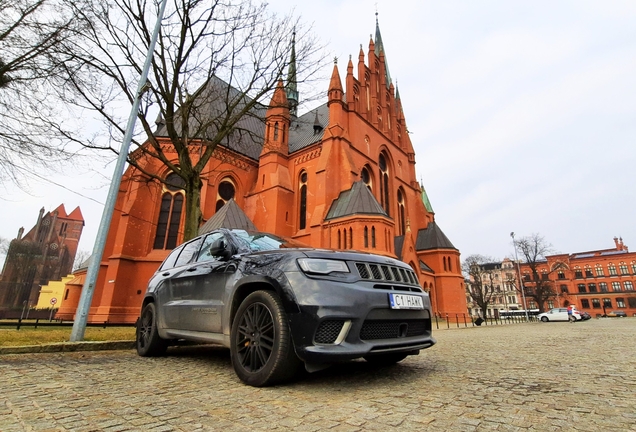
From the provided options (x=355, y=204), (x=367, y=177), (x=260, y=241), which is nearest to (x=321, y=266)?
(x=260, y=241)

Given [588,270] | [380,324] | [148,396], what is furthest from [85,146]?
[588,270]

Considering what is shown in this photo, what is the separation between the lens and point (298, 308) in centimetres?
281

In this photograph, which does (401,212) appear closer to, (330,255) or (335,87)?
(335,87)

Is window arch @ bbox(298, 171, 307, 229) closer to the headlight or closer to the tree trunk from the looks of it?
the tree trunk

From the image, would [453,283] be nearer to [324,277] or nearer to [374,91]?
[374,91]

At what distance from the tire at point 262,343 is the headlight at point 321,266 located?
1.34 ft

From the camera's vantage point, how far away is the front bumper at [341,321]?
2678 mm

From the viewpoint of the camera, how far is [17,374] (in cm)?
330

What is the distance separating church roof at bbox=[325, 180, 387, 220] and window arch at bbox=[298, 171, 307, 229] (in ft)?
9.21

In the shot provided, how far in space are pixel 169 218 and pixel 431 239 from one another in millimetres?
21300

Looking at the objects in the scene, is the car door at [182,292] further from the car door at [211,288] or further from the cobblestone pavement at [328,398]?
the cobblestone pavement at [328,398]

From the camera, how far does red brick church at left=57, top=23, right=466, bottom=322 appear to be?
1978 cm

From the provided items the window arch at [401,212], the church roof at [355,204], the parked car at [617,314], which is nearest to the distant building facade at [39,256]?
the church roof at [355,204]

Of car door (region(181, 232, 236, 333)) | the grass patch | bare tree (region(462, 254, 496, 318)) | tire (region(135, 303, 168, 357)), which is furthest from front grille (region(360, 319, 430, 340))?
bare tree (region(462, 254, 496, 318))
